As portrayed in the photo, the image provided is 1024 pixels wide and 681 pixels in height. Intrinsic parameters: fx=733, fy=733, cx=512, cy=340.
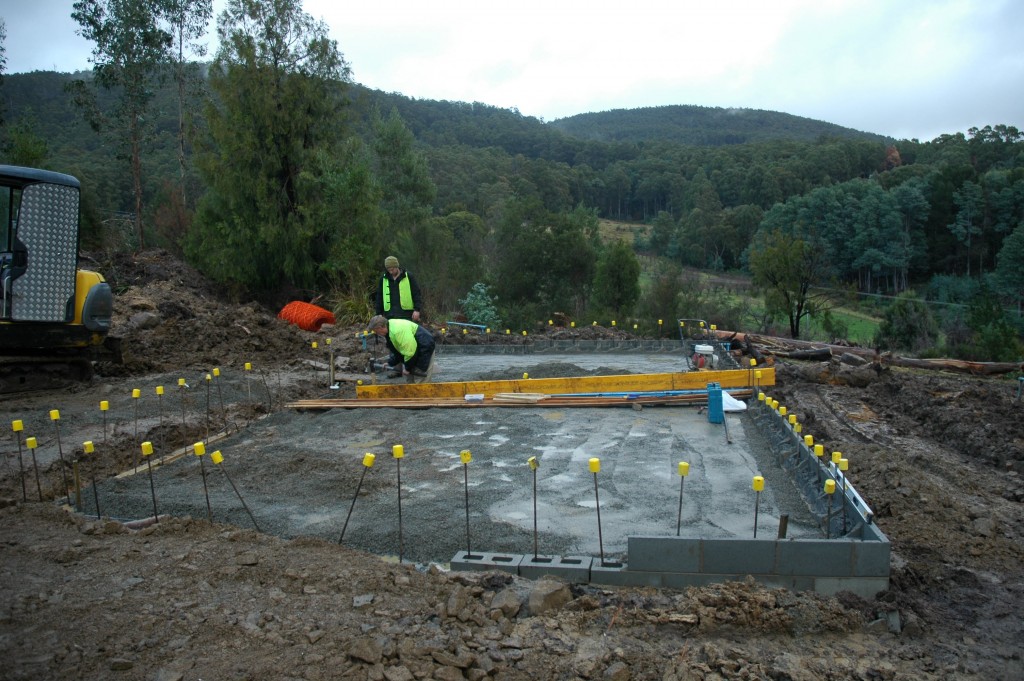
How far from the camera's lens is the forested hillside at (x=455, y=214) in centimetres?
1652

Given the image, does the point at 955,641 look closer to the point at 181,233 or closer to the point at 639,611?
the point at 639,611

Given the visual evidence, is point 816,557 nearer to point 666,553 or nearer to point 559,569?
point 666,553

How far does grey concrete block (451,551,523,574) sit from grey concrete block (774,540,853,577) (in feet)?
4.40

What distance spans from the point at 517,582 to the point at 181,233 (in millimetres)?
20513

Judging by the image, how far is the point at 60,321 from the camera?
8.41 meters

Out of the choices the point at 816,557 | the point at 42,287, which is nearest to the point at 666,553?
the point at 816,557

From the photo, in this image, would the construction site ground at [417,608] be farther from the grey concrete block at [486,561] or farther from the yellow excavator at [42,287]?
the yellow excavator at [42,287]

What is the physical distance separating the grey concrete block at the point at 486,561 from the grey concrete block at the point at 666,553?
63cm

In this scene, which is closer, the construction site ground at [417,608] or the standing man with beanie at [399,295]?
the construction site ground at [417,608]

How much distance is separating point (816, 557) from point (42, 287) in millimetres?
8354

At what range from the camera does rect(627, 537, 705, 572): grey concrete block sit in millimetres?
3738

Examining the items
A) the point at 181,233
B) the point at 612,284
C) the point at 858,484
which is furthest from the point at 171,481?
the point at 181,233

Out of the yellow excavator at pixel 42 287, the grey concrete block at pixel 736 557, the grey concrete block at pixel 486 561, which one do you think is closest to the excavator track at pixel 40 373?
the yellow excavator at pixel 42 287

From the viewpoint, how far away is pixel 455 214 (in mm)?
33969
